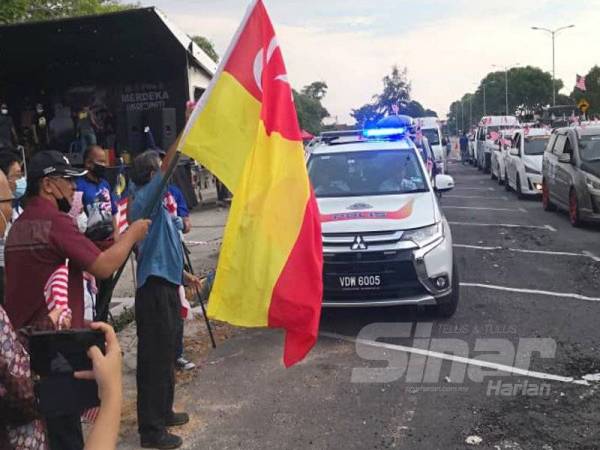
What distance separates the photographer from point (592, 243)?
37.1 feet

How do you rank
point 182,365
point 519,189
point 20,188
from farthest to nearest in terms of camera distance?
point 519,189, point 182,365, point 20,188

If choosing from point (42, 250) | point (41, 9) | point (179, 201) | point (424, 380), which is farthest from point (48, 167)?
point (41, 9)

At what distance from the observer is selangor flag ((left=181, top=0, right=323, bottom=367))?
309 centimetres

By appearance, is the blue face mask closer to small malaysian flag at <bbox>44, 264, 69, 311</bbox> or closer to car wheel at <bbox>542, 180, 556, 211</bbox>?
small malaysian flag at <bbox>44, 264, 69, 311</bbox>

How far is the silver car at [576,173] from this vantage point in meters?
12.5

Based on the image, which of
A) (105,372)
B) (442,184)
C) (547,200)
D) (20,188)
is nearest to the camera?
(105,372)

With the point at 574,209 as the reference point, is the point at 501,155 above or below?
above

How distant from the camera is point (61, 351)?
1965mm

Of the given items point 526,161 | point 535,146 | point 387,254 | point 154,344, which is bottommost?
point 154,344

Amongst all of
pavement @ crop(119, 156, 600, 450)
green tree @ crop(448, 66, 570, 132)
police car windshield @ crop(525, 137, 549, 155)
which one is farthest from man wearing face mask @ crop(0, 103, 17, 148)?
green tree @ crop(448, 66, 570, 132)

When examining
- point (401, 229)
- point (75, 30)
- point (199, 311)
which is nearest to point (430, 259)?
point (401, 229)

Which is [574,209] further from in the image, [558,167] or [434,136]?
[434,136]

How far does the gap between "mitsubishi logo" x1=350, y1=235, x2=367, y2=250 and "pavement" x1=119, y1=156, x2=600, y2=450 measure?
0.84 metres

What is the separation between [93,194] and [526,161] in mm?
14726
